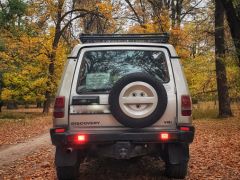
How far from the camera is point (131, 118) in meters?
6.32

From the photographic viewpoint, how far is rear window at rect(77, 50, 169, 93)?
6.74 metres

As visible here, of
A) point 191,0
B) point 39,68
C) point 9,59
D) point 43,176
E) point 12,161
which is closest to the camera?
point 43,176

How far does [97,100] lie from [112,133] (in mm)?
563

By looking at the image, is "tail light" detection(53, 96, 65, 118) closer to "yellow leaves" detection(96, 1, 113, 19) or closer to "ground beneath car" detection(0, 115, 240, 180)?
"ground beneath car" detection(0, 115, 240, 180)

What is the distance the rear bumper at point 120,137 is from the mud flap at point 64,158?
344mm

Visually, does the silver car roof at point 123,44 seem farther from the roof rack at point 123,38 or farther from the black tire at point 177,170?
the black tire at point 177,170

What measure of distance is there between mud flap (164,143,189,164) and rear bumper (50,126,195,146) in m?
0.44

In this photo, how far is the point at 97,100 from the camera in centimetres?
649

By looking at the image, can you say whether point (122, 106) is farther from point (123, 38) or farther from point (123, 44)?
point (123, 38)

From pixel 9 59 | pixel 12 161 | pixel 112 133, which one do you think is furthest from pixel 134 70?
pixel 9 59

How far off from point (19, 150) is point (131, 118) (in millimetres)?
7147

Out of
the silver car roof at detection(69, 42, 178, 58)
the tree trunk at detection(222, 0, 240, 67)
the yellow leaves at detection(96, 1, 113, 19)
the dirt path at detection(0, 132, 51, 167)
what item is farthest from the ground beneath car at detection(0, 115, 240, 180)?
the yellow leaves at detection(96, 1, 113, 19)

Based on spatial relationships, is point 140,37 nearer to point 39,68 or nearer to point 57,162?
point 57,162

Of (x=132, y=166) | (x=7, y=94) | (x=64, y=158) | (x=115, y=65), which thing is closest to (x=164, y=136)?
(x=115, y=65)
